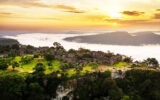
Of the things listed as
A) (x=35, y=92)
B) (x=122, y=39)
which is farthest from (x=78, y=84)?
(x=122, y=39)

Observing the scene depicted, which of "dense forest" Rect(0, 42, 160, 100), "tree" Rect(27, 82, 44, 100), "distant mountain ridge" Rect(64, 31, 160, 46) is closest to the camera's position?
"tree" Rect(27, 82, 44, 100)

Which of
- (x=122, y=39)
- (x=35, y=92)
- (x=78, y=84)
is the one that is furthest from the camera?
(x=122, y=39)

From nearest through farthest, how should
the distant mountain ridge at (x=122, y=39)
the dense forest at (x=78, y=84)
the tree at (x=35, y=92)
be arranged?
the tree at (x=35, y=92)
the dense forest at (x=78, y=84)
the distant mountain ridge at (x=122, y=39)

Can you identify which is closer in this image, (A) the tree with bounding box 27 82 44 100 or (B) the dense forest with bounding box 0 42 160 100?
(A) the tree with bounding box 27 82 44 100

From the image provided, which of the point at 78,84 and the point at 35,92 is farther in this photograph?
the point at 78,84

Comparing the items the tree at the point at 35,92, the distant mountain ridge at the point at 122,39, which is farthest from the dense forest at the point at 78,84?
the distant mountain ridge at the point at 122,39

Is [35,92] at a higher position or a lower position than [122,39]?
lower

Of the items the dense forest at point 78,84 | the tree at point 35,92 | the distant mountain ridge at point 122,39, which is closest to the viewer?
the tree at point 35,92

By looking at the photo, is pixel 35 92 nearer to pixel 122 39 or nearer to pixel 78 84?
pixel 78 84

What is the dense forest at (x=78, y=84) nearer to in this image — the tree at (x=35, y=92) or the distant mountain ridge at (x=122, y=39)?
the tree at (x=35, y=92)

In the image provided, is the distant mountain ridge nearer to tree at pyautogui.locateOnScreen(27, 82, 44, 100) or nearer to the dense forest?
the dense forest

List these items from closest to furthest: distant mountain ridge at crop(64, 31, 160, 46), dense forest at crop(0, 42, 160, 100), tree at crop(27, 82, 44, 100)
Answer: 1. tree at crop(27, 82, 44, 100)
2. dense forest at crop(0, 42, 160, 100)
3. distant mountain ridge at crop(64, 31, 160, 46)

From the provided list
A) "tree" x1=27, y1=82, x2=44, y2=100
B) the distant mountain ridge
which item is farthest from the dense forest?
the distant mountain ridge
